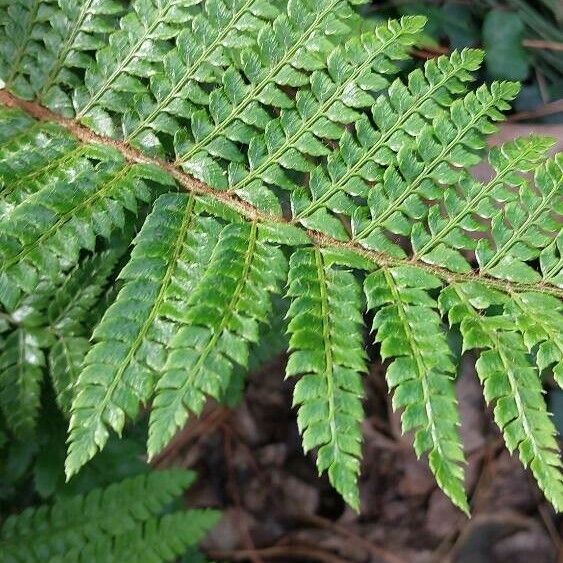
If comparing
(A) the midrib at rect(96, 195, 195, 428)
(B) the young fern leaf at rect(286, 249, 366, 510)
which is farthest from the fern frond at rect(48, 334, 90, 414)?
(B) the young fern leaf at rect(286, 249, 366, 510)

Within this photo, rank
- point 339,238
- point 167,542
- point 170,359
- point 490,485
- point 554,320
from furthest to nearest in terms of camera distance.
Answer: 1. point 490,485
2. point 167,542
3. point 339,238
4. point 554,320
5. point 170,359

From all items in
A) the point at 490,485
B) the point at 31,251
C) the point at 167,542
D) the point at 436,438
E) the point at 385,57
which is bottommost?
the point at 490,485

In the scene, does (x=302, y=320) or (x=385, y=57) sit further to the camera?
(x=385, y=57)

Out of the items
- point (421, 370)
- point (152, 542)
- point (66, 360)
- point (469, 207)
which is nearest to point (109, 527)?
point (152, 542)

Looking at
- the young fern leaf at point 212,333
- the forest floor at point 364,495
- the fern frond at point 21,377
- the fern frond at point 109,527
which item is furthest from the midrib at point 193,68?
the forest floor at point 364,495

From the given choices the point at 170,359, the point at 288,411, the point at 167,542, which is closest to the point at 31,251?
the point at 170,359

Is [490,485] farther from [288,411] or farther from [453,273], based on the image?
[453,273]

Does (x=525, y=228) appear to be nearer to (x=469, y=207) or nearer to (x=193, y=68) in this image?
(x=469, y=207)
